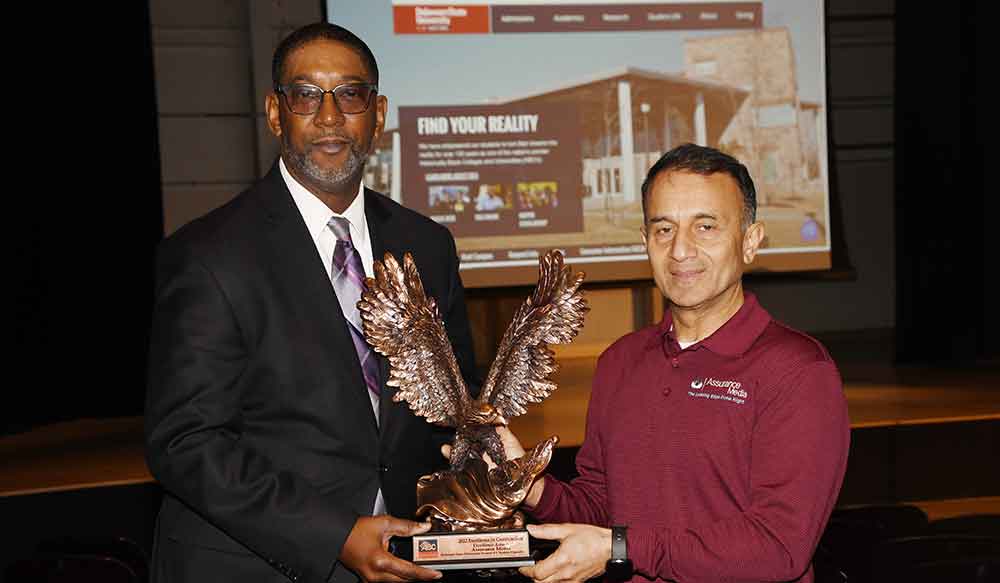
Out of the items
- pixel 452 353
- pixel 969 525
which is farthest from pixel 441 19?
pixel 452 353

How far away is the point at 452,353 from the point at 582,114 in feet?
12.5

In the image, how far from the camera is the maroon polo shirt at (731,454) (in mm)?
1691

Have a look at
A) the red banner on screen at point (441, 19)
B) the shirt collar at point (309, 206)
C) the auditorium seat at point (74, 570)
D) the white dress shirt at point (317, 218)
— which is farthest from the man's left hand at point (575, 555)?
the red banner on screen at point (441, 19)

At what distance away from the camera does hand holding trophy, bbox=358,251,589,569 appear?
1820 millimetres

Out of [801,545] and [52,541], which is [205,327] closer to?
[801,545]

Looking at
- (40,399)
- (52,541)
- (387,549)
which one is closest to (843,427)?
(387,549)

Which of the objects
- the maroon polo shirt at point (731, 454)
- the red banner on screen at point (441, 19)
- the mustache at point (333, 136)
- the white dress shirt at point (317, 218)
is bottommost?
the maroon polo shirt at point (731, 454)

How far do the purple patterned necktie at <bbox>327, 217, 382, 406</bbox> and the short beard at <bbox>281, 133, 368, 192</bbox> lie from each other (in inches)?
3.3

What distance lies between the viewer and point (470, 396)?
207 centimetres

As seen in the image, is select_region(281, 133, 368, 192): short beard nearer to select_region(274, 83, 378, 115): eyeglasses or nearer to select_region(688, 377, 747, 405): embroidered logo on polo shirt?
select_region(274, 83, 378, 115): eyeglasses

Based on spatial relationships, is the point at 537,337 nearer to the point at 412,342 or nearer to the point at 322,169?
the point at 412,342

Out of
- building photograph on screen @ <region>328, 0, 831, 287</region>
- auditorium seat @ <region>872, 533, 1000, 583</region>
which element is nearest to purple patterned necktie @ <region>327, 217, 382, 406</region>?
auditorium seat @ <region>872, 533, 1000, 583</region>

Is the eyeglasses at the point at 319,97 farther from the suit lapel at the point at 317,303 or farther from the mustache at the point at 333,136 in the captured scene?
the suit lapel at the point at 317,303

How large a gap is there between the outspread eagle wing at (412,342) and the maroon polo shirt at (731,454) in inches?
12.6
